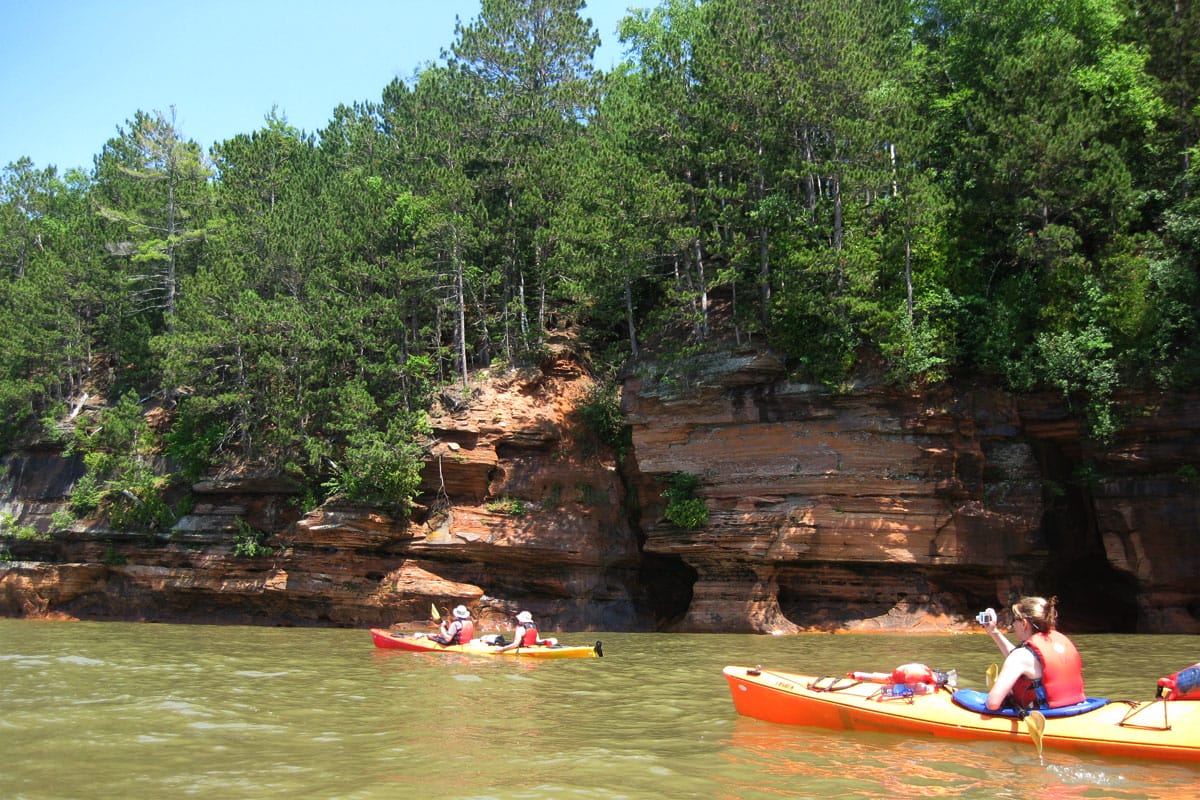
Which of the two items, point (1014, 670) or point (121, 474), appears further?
point (121, 474)

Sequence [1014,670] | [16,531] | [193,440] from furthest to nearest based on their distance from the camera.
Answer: [193,440], [16,531], [1014,670]

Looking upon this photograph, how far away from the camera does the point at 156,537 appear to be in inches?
1187

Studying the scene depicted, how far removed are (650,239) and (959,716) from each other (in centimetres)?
1918

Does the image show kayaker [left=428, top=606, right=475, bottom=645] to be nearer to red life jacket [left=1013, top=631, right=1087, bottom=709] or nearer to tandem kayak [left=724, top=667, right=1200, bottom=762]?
tandem kayak [left=724, top=667, right=1200, bottom=762]

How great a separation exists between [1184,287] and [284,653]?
72.4ft

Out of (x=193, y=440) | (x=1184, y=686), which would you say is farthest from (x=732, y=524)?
(x=193, y=440)

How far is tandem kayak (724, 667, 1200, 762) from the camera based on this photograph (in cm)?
825

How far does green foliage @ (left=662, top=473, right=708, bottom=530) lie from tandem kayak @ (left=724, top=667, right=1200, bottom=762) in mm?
13690

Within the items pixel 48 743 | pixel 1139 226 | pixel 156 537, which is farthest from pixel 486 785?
pixel 156 537

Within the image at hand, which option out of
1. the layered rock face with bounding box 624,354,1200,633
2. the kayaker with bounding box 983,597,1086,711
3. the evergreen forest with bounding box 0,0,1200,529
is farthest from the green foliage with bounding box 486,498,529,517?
the kayaker with bounding box 983,597,1086,711

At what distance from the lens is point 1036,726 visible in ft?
27.5

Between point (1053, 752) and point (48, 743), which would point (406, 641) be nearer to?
point (48, 743)

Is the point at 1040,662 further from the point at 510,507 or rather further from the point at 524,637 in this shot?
the point at 510,507

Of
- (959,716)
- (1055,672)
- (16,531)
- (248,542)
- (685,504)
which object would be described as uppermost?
(685,504)
